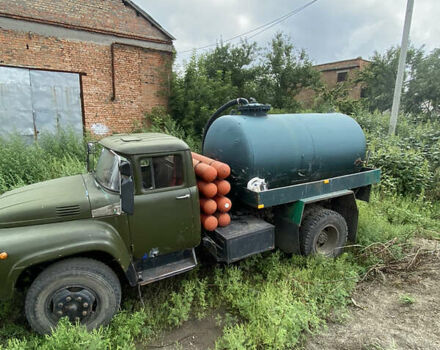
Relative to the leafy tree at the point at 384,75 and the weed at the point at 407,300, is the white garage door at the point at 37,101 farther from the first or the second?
the leafy tree at the point at 384,75

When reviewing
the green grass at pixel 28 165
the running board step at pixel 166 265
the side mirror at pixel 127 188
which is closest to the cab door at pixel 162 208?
the running board step at pixel 166 265

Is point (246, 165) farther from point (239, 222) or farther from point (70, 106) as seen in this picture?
point (70, 106)

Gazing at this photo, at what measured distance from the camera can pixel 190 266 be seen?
3.43 meters

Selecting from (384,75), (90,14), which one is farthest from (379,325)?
(384,75)

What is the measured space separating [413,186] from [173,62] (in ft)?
31.8

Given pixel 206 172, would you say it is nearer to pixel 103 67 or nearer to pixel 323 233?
pixel 323 233

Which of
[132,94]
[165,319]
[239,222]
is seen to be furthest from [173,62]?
[165,319]

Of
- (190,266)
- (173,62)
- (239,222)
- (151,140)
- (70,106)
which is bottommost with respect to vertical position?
(190,266)

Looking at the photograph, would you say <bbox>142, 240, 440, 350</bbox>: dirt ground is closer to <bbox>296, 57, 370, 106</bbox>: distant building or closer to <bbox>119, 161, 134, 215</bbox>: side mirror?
<bbox>119, 161, 134, 215</bbox>: side mirror

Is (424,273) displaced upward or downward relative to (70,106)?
downward

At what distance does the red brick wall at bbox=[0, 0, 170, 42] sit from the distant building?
16828 mm

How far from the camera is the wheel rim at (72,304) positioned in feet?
9.02

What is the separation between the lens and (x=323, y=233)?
4.59 m

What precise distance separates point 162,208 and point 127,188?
0.58 meters
